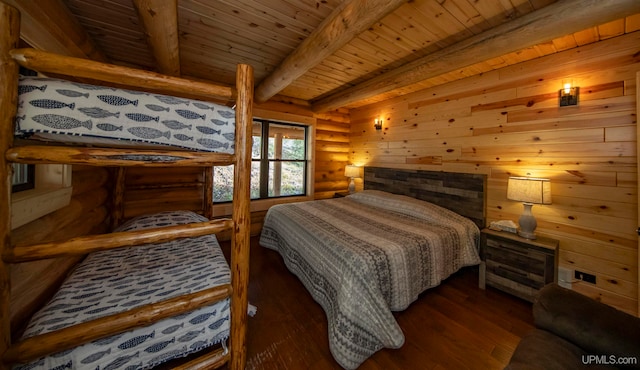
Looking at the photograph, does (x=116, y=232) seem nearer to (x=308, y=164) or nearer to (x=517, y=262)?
(x=517, y=262)

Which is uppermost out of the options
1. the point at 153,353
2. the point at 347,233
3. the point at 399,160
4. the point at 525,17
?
the point at 525,17

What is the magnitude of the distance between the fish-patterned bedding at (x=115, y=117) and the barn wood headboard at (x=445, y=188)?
2856 millimetres

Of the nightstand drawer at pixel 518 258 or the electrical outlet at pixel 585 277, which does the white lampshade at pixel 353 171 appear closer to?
the nightstand drawer at pixel 518 258

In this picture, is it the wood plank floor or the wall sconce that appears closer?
the wood plank floor

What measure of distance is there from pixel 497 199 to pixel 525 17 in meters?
1.77

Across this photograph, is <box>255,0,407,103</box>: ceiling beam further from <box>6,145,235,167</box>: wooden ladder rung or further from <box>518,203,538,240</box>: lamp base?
<box>518,203,538,240</box>: lamp base

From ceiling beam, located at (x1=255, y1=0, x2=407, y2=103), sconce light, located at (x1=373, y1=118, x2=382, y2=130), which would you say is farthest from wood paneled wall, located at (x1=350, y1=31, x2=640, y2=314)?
ceiling beam, located at (x1=255, y1=0, x2=407, y2=103)

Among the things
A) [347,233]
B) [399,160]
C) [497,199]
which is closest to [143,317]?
[347,233]

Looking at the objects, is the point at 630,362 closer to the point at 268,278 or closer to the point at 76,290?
the point at 268,278

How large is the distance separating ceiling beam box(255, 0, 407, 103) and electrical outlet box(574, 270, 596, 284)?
2787mm

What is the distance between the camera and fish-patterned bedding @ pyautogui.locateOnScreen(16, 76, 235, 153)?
74 centimetres

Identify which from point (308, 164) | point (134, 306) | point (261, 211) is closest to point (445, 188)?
point (308, 164)

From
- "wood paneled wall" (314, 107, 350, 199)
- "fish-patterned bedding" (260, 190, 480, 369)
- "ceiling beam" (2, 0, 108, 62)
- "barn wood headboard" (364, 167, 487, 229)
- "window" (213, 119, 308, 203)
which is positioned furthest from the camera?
"wood paneled wall" (314, 107, 350, 199)

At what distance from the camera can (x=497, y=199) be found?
2541mm
